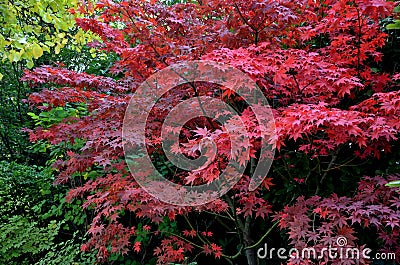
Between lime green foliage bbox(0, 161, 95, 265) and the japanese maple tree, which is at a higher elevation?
the japanese maple tree

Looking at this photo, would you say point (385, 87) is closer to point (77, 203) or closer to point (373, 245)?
point (373, 245)

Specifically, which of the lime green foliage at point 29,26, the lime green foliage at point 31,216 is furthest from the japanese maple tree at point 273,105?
the lime green foliage at point 31,216

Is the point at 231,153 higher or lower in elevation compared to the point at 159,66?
lower

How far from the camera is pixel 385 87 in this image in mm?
2092

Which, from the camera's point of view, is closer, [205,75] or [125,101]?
[205,75]

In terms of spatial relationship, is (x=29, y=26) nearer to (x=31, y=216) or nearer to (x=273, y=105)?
(x=31, y=216)

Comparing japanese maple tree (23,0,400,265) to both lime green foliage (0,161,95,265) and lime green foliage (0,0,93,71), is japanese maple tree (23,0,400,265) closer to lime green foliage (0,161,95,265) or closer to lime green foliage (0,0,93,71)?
lime green foliage (0,0,93,71)

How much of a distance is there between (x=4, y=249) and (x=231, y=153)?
2.49m

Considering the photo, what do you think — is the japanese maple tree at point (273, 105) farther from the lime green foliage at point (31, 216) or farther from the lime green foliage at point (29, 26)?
the lime green foliage at point (31, 216)

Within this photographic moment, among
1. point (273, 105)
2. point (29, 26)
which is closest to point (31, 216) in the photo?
point (29, 26)

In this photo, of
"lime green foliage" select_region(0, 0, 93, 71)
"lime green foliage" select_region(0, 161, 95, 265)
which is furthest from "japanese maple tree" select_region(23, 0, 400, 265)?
"lime green foliage" select_region(0, 161, 95, 265)

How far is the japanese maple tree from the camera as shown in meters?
1.56

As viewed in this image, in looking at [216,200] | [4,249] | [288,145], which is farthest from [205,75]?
[4,249]

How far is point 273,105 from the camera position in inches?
84.8
